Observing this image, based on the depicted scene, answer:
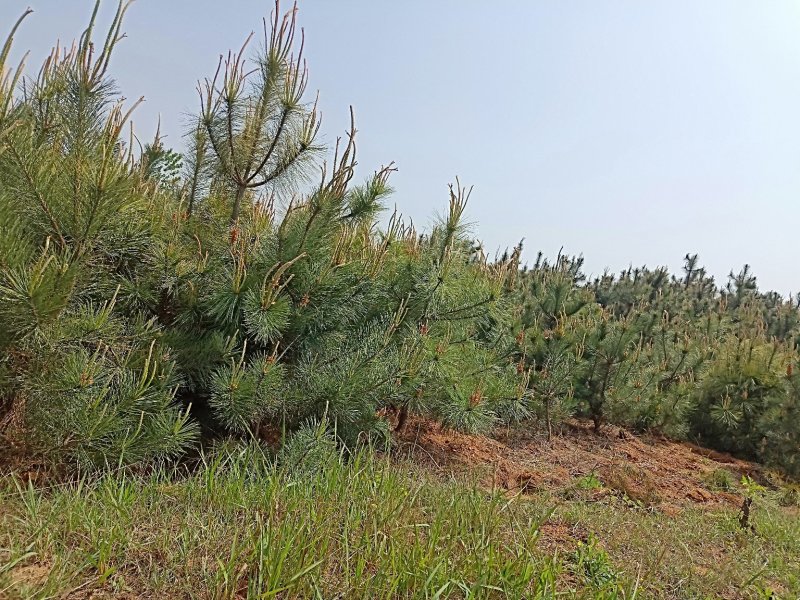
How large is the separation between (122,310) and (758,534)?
485 cm

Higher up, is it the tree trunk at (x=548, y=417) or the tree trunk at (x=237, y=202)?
the tree trunk at (x=237, y=202)

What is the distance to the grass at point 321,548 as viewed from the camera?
6.61ft

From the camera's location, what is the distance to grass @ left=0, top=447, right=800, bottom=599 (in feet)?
6.61

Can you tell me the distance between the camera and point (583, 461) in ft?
21.3

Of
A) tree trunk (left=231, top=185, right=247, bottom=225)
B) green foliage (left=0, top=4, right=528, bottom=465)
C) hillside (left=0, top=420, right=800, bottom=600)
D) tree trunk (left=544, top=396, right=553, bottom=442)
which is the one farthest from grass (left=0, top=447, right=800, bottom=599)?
tree trunk (left=544, top=396, right=553, bottom=442)

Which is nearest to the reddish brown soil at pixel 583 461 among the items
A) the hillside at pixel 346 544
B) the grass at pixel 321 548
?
the hillside at pixel 346 544

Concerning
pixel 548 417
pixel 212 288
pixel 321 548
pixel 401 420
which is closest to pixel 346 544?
pixel 321 548

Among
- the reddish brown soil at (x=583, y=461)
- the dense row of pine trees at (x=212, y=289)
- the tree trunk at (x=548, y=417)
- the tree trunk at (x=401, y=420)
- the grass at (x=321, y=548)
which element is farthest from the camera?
the tree trunk at (x=548, y=417)

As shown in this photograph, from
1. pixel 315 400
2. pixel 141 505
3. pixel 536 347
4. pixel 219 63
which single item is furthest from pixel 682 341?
pixel 141 505

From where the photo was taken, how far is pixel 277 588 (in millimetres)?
1974

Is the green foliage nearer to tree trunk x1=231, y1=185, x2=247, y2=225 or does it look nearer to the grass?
tree trunk x1=231, y1=185, x2=247, y2=225

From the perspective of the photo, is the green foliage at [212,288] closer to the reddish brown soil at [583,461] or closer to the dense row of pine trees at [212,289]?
the dense row of pine trees at [212,289]

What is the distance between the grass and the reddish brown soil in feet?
Result: 3.73

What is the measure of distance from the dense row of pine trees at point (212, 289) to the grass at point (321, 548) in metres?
0.49
